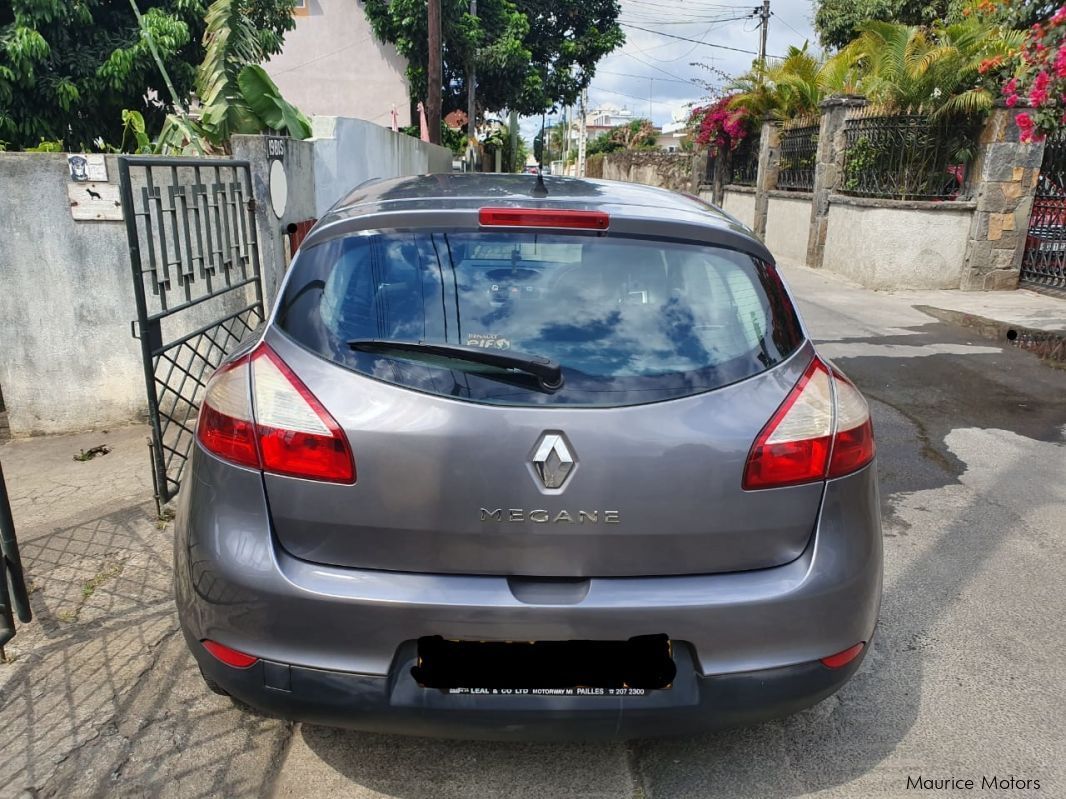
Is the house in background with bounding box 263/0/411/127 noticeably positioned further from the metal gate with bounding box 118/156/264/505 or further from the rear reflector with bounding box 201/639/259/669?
the rear reflector with bounding box 201/639/259/669

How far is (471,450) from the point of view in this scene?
1998mm

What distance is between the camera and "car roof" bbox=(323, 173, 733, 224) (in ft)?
7.97

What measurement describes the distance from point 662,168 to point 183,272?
2998cm

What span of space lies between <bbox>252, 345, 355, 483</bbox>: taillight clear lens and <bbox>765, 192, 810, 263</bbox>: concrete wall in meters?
15.1

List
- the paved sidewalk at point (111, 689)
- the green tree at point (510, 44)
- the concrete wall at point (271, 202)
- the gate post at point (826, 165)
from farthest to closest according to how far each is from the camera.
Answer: the green tree at point (510, 44) < the gate post at point (826, 165) < the concrete wall at point (271, 202) < the paved sidewalk at point (111, 689)

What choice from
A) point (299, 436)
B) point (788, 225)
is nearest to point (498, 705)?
point (299, 436)

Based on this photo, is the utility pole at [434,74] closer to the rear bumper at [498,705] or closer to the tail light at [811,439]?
the tail light at [811,439]

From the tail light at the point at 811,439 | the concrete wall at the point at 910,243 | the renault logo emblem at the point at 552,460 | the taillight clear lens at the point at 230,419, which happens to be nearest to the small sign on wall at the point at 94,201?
the taillight clear lens at the point at 230,419

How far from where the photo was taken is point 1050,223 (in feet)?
38.0

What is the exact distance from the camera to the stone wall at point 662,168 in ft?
86.4

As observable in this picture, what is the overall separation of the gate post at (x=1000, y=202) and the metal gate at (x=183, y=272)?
10276mm

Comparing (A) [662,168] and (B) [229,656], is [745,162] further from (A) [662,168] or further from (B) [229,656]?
(B) [229,656]

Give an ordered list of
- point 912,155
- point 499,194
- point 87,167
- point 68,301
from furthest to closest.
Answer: point 912,155, point 68,301, point 87,167, point 499,194

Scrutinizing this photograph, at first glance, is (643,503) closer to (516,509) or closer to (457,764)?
(516,509)
